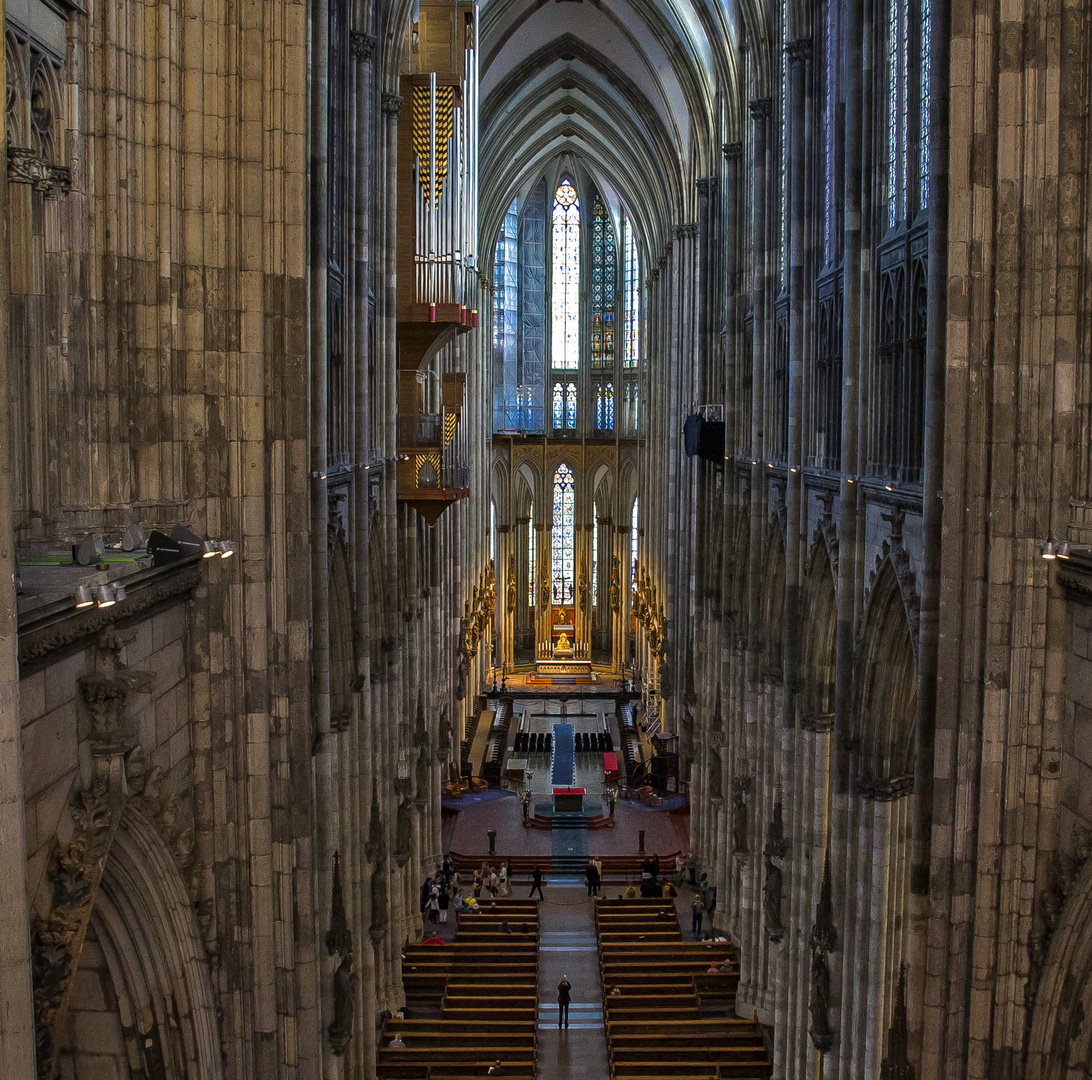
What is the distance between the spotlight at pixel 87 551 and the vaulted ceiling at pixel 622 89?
70.9 feet

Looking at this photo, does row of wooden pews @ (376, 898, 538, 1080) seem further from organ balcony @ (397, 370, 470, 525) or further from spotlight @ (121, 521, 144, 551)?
spotlight @ (121, 521, 144, 551)

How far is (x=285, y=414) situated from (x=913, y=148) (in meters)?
8.15

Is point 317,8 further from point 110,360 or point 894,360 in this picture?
point 894,360

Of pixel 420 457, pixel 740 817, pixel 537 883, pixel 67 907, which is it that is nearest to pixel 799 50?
pixel 420 457

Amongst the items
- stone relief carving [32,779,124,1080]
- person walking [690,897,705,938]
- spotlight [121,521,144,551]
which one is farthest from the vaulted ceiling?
stone relief carving [32,779,124,1080]

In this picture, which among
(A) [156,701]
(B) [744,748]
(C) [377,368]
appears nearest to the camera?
(A) [156,701]

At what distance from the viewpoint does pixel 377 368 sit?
21578mm

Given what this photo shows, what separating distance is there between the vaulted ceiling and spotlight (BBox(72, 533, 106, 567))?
2162cm

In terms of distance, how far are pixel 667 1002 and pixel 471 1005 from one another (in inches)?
151

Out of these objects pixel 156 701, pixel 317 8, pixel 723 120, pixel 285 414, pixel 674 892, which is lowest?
pixel 674 892

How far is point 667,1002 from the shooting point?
2436 centimetres

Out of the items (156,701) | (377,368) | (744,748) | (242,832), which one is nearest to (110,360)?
(156,701)

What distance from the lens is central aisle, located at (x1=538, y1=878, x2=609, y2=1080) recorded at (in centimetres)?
2267

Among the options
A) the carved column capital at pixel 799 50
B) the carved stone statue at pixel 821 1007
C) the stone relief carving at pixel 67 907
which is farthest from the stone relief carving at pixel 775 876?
the stone relief carving at pixel 67 907
